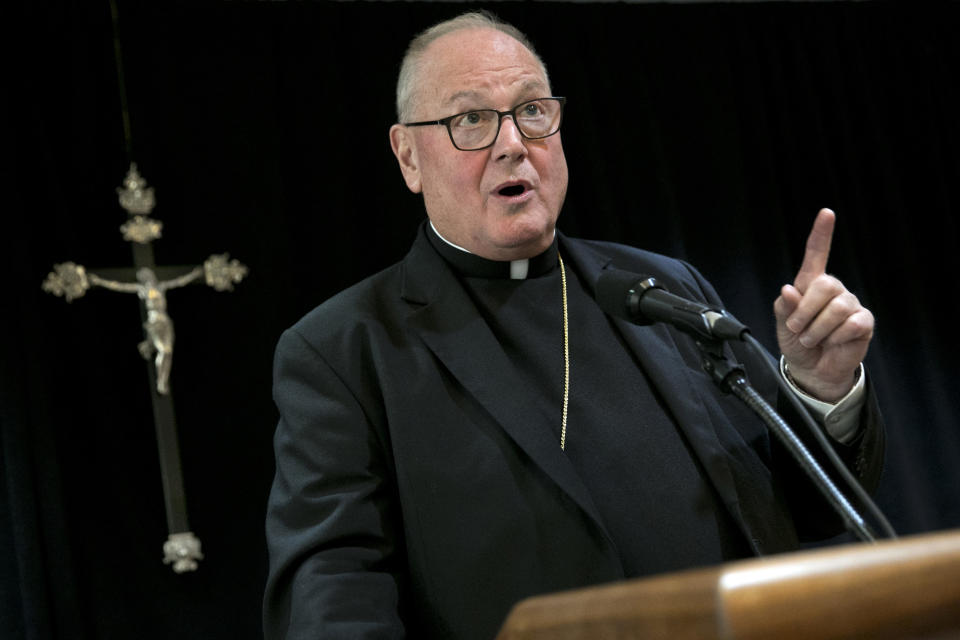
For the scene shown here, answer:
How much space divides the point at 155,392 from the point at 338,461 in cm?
196

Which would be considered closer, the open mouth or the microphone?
the microphone

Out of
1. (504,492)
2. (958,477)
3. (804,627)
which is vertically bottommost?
(958,477)

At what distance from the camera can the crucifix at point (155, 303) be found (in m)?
3.39

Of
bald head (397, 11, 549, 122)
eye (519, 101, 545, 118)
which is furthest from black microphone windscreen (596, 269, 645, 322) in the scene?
bald head (397, 11, 549, 122)

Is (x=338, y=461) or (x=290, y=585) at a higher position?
(x=338, y=461)

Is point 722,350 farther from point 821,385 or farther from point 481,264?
point 481,264

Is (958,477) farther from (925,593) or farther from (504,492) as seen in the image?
(925,593)

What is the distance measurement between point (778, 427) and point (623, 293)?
344mm

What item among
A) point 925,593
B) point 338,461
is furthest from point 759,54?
point 925,593

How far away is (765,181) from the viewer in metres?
4.59

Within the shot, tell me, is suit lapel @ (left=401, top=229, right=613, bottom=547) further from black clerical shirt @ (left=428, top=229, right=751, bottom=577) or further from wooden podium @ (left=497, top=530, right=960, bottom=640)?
wooden podium @ (left=497, top=530, right=960, bottom=640)

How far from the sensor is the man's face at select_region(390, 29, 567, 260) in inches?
79.7

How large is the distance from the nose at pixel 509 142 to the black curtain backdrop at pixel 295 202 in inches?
76.7

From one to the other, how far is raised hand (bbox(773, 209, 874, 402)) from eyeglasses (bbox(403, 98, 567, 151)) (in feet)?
2.17
